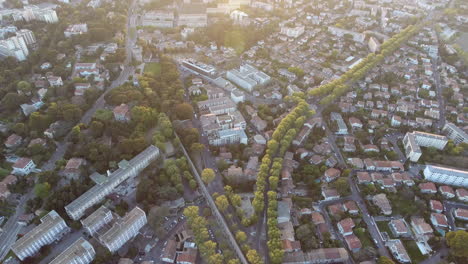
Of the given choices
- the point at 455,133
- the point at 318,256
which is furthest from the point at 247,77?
the point at 455,133

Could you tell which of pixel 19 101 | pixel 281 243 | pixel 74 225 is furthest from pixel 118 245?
pixel 19 101

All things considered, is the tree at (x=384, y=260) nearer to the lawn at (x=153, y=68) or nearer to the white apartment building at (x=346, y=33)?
the lawn at (x=153, y=68)

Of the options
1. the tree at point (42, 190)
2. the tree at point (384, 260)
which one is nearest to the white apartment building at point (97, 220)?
the tree at point (42, 190)

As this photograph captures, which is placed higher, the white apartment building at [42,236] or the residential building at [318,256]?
the white apartment building at [42,236]

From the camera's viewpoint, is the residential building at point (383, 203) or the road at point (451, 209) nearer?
the road at point (451, 209)

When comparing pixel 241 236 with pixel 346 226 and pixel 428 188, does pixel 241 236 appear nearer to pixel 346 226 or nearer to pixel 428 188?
pixel 346 226

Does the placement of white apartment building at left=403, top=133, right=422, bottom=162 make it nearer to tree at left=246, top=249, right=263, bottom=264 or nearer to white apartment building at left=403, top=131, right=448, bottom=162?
white apartment building at left=403, top=131, right=448, bottom=162

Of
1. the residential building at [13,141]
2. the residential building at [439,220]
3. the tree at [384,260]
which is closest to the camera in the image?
the tree at [384,260]

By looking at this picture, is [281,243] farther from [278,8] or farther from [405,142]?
[278,8]
